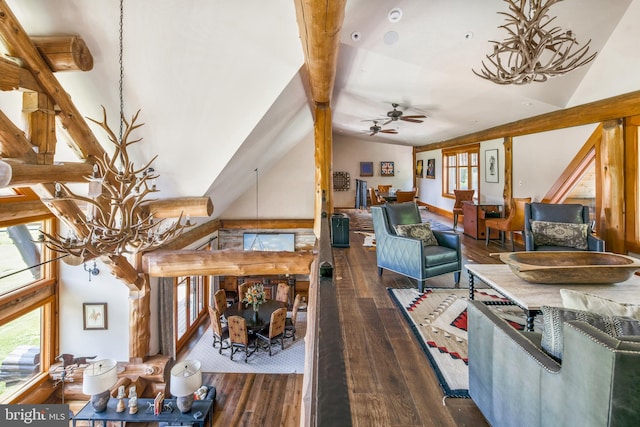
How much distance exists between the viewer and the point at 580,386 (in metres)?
1.38

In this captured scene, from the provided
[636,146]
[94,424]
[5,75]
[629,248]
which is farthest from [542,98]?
[94,424]

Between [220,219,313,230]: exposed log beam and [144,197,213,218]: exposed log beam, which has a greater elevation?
[144,197,213,218]: exposed log beam

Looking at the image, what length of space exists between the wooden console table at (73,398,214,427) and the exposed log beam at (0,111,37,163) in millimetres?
3875

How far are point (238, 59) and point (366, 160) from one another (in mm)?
10367

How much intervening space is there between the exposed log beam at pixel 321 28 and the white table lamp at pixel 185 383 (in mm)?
4500

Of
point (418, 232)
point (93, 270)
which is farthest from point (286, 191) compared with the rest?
point (418, 232)

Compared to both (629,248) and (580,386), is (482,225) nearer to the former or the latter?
(629,248)

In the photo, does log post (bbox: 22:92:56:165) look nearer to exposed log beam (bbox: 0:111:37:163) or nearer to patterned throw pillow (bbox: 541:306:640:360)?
exposed log beam (bbox: 0:111:37:163)

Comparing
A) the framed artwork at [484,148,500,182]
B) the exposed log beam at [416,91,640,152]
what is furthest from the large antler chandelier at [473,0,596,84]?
the framed artwork at [484,148,500,182]

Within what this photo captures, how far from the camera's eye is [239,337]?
295 inches

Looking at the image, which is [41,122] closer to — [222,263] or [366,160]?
[222,263]

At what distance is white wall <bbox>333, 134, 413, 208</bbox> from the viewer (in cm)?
1352

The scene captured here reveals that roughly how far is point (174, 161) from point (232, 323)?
4.05m

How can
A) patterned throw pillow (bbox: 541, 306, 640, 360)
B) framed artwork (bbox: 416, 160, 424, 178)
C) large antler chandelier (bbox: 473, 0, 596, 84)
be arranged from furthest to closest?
1. framed artwork (bbox: 416, 160, 424, 178)
2. large antler chandelier (bbox: 473, 0, 596, 84)
3. patterned throw pillow (bbox: 541, 306, 640, 360)
